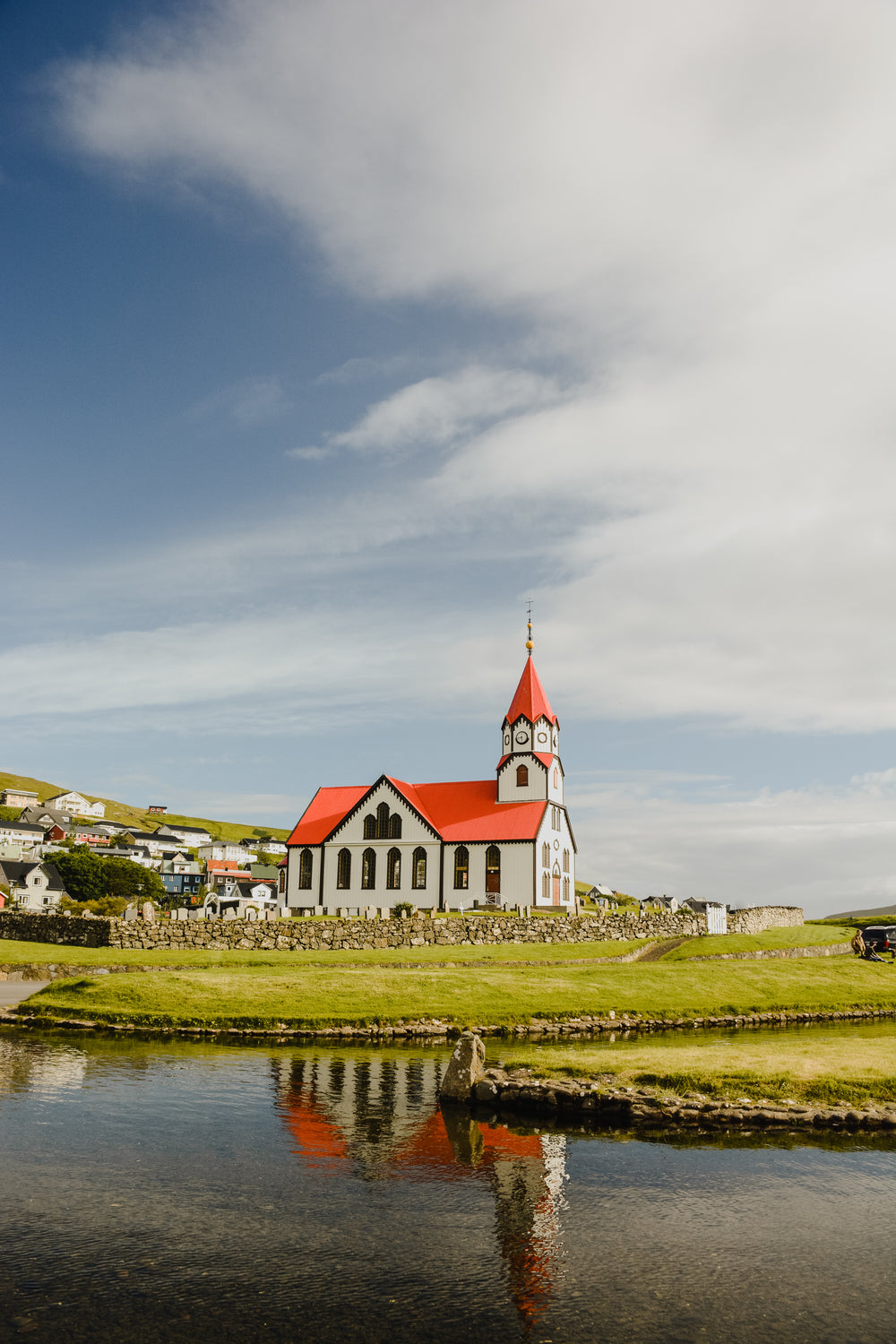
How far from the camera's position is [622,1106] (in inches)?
862

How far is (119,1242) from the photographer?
1300 cm

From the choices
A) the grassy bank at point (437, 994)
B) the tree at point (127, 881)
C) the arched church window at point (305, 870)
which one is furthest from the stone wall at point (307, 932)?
the tree at point (127, 881)

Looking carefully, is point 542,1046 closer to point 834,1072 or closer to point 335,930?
point 834,1072

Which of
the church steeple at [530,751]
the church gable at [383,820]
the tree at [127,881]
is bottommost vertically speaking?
the tree at [127,881]

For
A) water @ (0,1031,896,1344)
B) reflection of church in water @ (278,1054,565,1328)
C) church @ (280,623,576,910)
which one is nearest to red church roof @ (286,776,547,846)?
church @ (280,623,576,910)

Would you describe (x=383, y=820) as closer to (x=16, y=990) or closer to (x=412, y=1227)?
(x=16, y=990)

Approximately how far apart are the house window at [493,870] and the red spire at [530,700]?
42.3ft

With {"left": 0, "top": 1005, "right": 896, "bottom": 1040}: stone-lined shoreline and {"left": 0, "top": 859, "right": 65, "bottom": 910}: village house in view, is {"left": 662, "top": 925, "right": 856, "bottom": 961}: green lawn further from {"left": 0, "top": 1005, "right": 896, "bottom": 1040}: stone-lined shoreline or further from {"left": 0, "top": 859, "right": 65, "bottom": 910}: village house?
{"left": 0, "top": 859, "right": 65, "bottom": 910}: village house

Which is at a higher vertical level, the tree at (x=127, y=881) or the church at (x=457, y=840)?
the church at (x=457, y=840)

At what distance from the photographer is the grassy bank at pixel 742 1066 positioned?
23.3 meters

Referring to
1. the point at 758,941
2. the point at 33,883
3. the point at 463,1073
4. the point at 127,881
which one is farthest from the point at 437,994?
the point at 127,881

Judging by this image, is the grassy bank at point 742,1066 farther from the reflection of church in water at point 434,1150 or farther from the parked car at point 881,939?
the parked car at point 881,939

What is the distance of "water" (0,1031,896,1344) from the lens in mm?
10906

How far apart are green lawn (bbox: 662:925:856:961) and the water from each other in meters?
41.8
